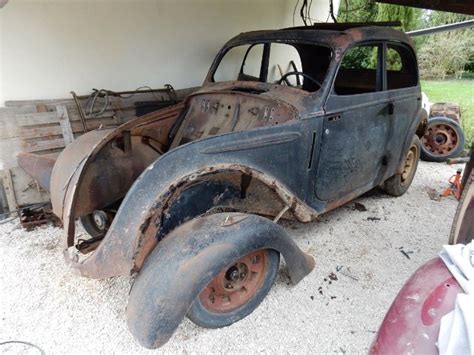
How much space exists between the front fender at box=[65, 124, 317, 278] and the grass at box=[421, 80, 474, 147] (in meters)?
5.46

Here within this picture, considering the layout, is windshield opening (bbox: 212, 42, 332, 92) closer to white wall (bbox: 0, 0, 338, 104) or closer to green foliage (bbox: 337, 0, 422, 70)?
white wall (bbox: 0, 0, 338, 104)

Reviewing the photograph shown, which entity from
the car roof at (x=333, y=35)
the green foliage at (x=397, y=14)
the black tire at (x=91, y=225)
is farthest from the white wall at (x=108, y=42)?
the green foliage at (x=397, y=14)

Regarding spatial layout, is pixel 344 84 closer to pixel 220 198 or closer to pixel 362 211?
pixel 362 211

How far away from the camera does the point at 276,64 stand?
5.84m

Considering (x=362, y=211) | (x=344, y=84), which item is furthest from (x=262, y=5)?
(x=362, y=211)

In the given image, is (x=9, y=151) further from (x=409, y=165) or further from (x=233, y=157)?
(x=409, y=165)

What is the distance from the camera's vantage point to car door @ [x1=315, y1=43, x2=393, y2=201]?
2938mm

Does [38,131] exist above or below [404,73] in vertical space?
below

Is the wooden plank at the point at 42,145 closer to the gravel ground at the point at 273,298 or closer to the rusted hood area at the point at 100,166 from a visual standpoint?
the gravel ground at the point at 273,298

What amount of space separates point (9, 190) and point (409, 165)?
4592 mm

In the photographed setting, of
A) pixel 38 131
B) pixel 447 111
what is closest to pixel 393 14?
pixel 447 111

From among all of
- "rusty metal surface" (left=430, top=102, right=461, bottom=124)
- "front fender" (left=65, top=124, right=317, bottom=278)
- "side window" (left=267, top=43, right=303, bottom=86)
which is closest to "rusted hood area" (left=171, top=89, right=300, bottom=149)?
"front fender" (left=65, top=124, right=317, bottom=278)

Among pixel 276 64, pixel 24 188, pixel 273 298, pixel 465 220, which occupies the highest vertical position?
pixel 276 64

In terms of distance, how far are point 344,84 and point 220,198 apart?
2645 millimetres
